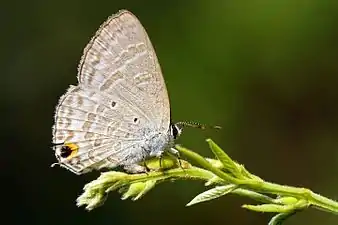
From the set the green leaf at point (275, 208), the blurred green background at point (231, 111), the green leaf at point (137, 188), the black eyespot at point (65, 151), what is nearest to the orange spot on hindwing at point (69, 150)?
the black eyespot at point (65, 151)

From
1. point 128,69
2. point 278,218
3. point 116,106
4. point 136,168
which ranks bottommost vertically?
point 278,218

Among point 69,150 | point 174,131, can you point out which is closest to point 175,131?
point 174,131

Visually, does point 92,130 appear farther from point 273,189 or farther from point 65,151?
point 273,189

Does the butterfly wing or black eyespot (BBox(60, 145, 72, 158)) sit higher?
Result: the butterfly wing

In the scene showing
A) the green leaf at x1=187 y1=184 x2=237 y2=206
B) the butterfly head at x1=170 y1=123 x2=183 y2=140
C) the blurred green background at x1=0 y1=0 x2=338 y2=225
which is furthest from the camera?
the blurred green background at x1=0 y1=0 x2=338 y2=225

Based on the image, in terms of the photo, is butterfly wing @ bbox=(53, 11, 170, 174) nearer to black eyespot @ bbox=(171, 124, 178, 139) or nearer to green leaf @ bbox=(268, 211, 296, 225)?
black eyespot @ bbox=(171, 124, 178, 139)

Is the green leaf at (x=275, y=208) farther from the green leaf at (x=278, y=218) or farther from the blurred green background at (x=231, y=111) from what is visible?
the blurred green background at (x=231, y=111)

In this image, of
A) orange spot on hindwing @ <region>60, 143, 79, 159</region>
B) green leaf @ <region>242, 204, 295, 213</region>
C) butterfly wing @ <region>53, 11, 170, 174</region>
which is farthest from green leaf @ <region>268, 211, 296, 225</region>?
orange spot on hindwing @ <region>60, 143, 79, 159</region>
